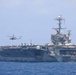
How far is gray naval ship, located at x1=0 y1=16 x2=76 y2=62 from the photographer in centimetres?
13900

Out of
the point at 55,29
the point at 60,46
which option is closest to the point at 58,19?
the point at 55,29

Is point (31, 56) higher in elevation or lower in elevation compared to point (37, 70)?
higher

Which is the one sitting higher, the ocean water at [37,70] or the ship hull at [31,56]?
the ship hull at [31,56]

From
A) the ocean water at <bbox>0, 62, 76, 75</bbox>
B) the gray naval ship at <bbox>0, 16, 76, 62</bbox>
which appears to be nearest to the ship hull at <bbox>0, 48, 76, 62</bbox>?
the gray naval ship at <bbox>0, 16, 76, 62</bbox>

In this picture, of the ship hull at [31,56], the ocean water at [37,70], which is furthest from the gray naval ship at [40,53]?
the ocean water at [37,70]

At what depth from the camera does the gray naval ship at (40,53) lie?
5472 inches

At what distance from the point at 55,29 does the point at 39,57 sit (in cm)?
1587

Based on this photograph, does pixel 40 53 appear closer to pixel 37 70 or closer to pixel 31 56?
pixel 31 56

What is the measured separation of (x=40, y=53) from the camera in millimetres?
139125

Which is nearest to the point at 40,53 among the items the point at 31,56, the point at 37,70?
the point at 31,56

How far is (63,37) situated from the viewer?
149m

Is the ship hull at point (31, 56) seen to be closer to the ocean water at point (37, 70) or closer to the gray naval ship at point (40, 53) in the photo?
the gray naval ship at point (40, 53)

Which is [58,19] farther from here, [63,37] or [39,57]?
[39,57]

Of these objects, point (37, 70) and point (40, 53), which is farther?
point (40, 53)
